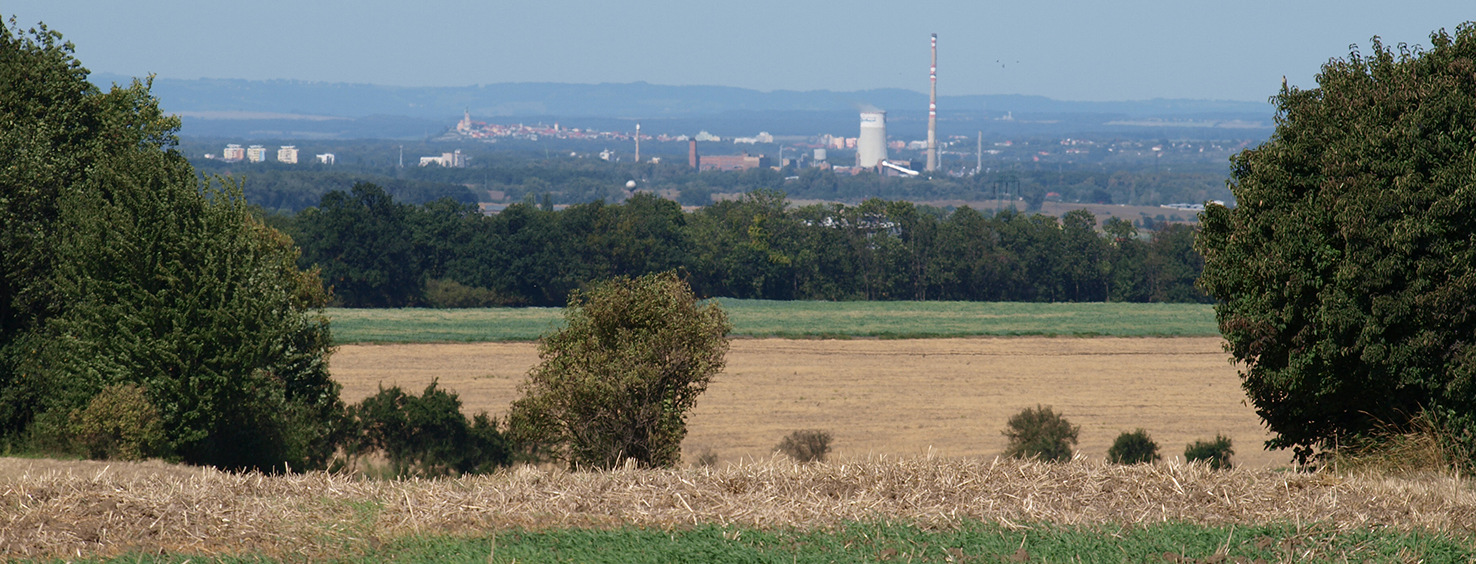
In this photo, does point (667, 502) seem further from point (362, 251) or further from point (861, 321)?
point (362, 251)

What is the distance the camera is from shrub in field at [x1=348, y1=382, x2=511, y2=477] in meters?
40.8

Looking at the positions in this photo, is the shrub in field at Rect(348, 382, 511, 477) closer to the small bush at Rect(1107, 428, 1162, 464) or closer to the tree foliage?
the tree foliage

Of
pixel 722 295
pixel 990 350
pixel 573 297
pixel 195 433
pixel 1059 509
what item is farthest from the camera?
pixel 722 295

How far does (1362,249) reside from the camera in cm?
1830


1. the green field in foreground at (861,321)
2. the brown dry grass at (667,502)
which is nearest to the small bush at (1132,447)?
the brown dry grass at (667,502)

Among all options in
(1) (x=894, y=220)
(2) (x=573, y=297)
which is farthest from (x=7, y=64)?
(1) (x=894, y=220)

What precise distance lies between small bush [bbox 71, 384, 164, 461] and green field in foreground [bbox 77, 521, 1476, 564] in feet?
73.3

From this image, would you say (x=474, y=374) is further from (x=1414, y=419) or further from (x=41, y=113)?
(x=1414, y=419)

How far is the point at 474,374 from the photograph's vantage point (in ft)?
211

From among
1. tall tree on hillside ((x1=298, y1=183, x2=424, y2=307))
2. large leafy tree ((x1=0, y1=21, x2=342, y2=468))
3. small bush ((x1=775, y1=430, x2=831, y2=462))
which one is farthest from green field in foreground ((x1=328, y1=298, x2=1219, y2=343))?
large leafy tree ((x1=0, y1=21, x2=342, y2=468))

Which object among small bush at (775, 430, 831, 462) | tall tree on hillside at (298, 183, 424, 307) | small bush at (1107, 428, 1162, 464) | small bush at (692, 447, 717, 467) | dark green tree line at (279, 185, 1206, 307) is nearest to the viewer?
small bush at (692, 447, 717, 467)

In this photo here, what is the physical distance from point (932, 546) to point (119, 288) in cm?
2985

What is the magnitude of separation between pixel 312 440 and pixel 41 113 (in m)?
12.3

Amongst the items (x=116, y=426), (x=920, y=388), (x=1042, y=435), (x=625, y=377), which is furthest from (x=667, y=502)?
(x=920, y=388)
